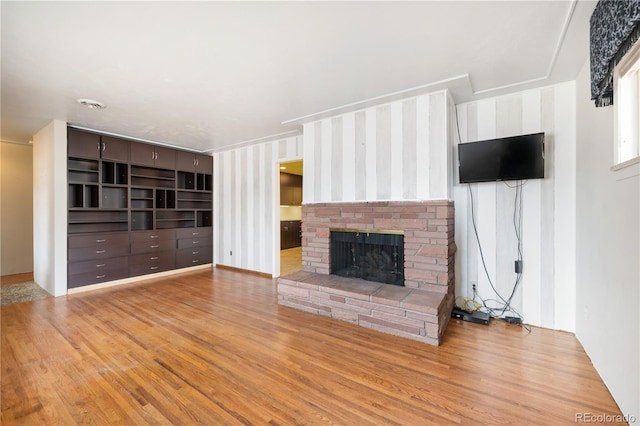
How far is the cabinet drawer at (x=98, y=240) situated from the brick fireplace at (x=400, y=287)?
318 cm

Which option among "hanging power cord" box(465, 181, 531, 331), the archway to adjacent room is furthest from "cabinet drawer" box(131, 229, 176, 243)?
"hanging power cord" box(465, 181, 531, 331)

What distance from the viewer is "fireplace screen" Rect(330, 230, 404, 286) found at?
10.6 ft

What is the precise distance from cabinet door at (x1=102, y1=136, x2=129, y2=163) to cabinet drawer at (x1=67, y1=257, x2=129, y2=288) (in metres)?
1.79

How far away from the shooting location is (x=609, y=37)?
60.4 inches

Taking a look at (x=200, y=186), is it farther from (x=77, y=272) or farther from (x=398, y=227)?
(x=398, y=227)

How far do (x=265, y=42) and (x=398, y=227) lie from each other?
229 cm

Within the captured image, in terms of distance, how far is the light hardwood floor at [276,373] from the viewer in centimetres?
165

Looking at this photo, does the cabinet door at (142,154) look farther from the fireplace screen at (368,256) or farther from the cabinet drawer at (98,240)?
the fireplace screen at (368,256)

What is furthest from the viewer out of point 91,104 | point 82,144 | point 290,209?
point 290,209

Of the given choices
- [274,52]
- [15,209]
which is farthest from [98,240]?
[274,52]

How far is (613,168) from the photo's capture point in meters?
1.77

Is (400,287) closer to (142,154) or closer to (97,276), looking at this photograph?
(97,276)

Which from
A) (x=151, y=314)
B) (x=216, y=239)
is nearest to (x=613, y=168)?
(x=151, y=314)

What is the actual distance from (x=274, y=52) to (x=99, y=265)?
4513 mm
